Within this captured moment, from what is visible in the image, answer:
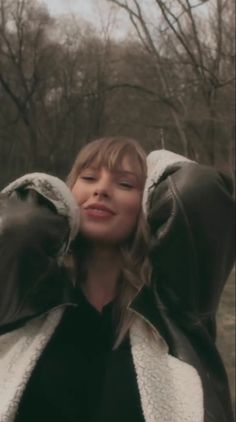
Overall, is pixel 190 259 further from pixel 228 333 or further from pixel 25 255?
pixel 228 333

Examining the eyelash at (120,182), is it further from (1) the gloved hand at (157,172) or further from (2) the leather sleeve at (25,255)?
(2) the leather sleeve at (25,255)

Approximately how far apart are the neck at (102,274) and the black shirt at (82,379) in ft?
0.27

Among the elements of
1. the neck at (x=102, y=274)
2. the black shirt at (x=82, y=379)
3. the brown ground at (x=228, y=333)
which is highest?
the neck at (x=102, y=274)

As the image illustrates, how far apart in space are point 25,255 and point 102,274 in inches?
10.6

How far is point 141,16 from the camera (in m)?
11.1

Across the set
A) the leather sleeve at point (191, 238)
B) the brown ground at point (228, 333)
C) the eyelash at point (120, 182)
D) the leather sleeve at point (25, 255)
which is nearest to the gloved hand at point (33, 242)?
the leather sleeve at point (25, 255)

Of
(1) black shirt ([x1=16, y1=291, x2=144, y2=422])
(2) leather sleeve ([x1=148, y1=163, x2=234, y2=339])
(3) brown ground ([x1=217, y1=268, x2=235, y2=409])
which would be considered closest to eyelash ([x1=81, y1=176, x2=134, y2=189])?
(2) leather sleeve ([x1=148, y1=163, x2=234, y2=339])

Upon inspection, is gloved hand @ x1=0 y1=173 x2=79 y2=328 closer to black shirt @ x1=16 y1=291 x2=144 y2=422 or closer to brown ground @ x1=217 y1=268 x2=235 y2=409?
black shirt @ x1=16 y1=291 x2=144 y2=422

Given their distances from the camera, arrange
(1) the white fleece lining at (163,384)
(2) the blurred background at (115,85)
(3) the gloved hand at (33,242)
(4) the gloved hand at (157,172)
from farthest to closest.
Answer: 1. (2) the blurred background at (115,85)
2. (4) the gloved hand at (157,172)
3. (3) the gloved hand at (33,242)
4. (1) the white fleece lining at (163,384)

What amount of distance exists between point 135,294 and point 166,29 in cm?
1016

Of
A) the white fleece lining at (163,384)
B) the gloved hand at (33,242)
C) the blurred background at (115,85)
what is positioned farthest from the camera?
the blurred background at (115,85)

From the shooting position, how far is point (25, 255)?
4.75ft

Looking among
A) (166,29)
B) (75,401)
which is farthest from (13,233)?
(166,29)

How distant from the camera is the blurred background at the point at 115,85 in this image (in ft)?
37.0
